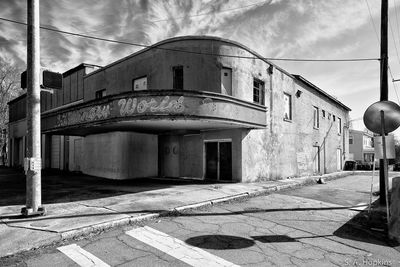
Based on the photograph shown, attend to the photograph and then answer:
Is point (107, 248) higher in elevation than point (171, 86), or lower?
lower

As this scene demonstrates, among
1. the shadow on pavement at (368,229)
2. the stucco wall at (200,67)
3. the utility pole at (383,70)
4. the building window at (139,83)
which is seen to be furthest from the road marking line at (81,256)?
the building window at (139,83)

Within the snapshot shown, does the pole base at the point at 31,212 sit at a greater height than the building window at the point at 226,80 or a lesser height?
lesser

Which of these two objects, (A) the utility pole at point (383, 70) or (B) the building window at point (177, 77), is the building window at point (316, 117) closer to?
(B) the building window at point (177, 77)

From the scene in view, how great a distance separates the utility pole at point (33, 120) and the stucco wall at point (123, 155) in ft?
26.6

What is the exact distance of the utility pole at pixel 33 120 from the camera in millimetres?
6711

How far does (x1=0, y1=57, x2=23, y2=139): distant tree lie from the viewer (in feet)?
115

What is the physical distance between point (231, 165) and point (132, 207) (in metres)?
7.31

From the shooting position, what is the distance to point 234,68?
14.0 m

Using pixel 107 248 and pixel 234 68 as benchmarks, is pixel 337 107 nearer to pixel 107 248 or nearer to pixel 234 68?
pixel 234 68

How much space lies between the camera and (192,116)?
410 inches

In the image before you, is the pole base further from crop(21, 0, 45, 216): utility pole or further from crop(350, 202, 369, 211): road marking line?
crop(350, 202, 369, 211): road marking line

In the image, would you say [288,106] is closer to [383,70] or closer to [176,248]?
[383,70]

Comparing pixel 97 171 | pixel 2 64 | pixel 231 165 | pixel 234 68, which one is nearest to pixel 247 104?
pixel 234 68

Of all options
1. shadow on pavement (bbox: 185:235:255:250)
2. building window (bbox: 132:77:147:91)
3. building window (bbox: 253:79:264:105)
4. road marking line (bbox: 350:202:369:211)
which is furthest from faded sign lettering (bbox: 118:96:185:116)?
building window (bbox: 253:79:264:105)
